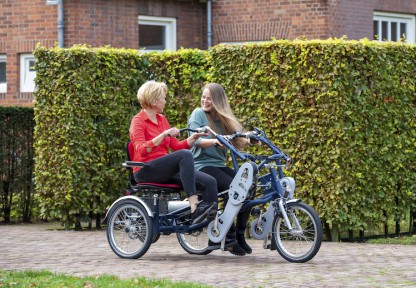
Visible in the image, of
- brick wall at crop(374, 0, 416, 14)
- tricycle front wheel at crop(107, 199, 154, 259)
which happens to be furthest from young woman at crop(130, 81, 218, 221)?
brick wall at crop(374, 0, 416, 14)

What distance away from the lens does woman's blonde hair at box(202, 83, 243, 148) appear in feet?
33.0

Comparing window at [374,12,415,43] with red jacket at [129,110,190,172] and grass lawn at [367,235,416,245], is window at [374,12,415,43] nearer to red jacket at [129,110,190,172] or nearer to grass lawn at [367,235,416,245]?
grass lawn at [367,235,416,245]

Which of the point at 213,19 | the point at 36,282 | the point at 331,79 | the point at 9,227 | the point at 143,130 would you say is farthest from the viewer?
the point at 213,19

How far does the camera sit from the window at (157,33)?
19719 mm

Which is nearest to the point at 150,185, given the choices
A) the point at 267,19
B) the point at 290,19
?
the point at 290,19

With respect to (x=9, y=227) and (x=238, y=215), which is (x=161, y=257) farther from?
(x=9, y=227)

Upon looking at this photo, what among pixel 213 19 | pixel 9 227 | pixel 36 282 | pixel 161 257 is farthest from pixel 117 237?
pixel 213 19

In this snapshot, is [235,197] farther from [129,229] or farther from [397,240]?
[397,240]

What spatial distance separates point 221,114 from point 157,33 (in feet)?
33.3

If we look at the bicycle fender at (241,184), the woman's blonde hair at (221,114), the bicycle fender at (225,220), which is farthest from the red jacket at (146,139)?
the bicycle fender at (225,220)

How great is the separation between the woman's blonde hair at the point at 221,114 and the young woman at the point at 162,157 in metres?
0.39

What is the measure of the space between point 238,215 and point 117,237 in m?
1.20

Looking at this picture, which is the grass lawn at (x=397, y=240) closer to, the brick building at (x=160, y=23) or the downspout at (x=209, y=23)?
the brick building at (x=160, y=23)

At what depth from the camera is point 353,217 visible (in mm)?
11594
